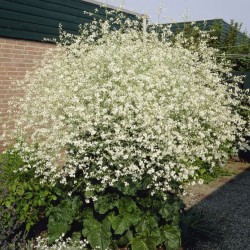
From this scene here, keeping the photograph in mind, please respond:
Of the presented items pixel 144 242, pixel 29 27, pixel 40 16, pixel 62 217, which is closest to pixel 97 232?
pixel 62 217

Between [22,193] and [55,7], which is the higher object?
[55,7]

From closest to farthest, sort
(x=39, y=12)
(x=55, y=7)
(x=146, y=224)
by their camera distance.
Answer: (x=146, y=224), (x=39, y=12), (x=55, y=7)

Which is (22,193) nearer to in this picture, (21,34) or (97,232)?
(97,232)

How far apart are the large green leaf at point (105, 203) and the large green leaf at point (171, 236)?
0.81 metres

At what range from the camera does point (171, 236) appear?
4.46m

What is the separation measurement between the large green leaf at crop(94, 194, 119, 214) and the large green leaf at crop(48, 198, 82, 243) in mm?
334

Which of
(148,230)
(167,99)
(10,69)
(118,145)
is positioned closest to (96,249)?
(148,230)

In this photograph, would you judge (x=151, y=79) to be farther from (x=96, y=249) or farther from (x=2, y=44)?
(x=2, y=44)

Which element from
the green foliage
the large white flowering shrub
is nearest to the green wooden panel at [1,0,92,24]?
the large white flowering shrub

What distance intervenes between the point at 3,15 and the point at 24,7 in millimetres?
650

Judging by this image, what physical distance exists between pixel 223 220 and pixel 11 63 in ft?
17.5

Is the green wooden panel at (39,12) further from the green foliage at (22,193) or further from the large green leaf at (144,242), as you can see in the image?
the large green leaf at (144,242)

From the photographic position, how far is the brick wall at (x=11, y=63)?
23.2ft

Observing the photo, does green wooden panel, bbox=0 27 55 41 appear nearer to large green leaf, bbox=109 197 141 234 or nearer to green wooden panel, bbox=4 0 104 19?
green wooden panel, bbox=4 0 104 19
